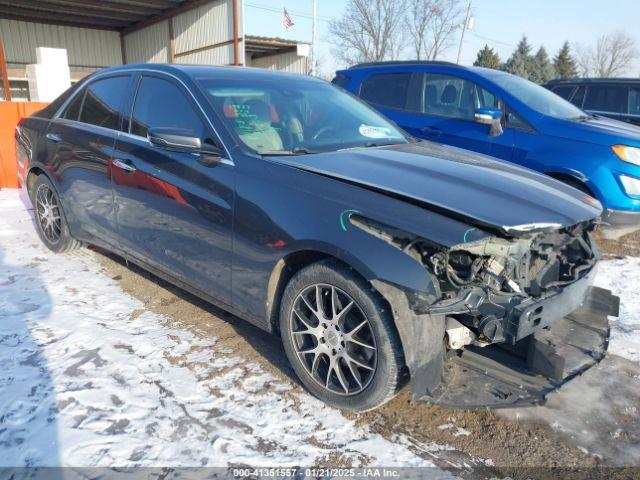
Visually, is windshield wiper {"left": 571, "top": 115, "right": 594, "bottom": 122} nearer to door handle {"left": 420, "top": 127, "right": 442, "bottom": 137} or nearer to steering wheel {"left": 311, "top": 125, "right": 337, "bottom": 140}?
door handle {"left": 420, "top": 127, "right": 442, "bottom": 137}

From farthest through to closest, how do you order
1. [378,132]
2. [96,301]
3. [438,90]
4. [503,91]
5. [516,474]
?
[438,90] → [503,91] → [96,301] → [378,132] → [516,474]

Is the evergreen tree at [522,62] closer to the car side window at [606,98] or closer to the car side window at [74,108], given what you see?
the car side window at [606,98]

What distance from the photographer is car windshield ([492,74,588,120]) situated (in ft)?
17.2

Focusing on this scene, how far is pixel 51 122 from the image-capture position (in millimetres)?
4434

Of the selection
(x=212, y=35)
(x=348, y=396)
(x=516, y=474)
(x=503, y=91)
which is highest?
(x=212, y=35)

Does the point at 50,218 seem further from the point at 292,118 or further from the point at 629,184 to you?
the point at 629,184

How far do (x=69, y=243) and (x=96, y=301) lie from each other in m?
1.13

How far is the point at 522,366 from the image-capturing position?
8.16ft

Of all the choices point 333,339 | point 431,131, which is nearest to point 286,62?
point 431,131

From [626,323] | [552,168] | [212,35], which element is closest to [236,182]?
[626,323]

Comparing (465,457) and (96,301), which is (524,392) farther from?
(96,301)

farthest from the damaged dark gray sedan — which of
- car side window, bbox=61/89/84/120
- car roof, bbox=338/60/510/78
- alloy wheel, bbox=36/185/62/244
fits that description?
car roof, bbox=338/60/510/78

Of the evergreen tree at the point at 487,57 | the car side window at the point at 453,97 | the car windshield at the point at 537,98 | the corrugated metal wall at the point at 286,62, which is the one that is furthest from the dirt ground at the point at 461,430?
the evergreen tree at the point at 487,57

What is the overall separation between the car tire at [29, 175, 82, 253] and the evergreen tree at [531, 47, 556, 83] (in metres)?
47.0
